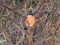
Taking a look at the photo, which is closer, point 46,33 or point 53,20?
point 46,33

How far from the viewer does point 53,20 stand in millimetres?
2133

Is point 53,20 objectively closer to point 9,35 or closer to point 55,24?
point 55,24

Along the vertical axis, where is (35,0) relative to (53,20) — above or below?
above

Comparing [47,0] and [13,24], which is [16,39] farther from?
[47,0]

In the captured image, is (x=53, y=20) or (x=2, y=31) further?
(x=53, y=20)

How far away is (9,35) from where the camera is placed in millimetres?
2014

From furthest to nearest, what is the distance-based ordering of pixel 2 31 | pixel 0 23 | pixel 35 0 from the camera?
1. pixel 35 0
2. pixel 0 23
3. pixel 2 31

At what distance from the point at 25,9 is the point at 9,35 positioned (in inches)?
13.7

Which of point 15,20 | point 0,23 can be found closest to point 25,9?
point 15,20

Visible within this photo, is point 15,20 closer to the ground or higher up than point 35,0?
closer to the ground

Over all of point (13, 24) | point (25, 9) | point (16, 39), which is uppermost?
point (25, 9)

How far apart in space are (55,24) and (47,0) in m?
0.29

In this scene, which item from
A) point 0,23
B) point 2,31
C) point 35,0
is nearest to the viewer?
point 2,31

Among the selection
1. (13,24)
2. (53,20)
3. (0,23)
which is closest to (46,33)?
(53,20)
